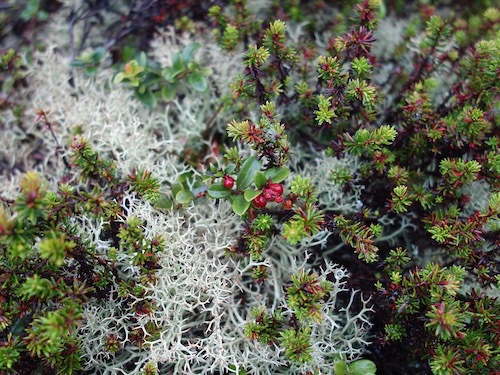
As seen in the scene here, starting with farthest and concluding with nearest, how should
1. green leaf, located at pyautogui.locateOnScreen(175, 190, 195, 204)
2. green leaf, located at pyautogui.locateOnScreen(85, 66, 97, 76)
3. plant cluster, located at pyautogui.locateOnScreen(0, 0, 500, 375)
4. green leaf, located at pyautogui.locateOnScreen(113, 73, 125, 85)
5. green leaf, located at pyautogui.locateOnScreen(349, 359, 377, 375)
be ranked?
green leaf, located at pyautogui.locateOnScreen(85, 66, 97, 76), green leaf, located at pyautogui.locateOnScreen(113, 73, 125, 85), green leaf, located at pyautogui.locateOnScreen(175, 190, 195, 204), green leaf, located at pyautogui.locateOnScreen(349, 359, 377, 375), plant cluster, located at pyautogui.locateOnScreen(0, 0, 500, 375)

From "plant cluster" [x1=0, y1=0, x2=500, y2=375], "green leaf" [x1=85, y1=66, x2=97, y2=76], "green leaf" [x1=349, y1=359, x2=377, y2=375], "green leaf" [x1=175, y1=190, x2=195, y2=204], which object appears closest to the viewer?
"plant cluster" [x1=0, y1=0, x2=500, y2=375]

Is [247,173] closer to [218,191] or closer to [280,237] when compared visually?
[218,191]

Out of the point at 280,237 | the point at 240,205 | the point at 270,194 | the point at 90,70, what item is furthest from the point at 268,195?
the point at 90,70

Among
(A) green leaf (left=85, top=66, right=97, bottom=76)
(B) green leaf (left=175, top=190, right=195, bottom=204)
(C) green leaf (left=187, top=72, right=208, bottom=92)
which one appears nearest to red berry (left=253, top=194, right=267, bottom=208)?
(B) green leaf (left=175, top=190, right=195, bottom=204)

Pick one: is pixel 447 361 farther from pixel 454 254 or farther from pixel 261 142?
pixel 261 142

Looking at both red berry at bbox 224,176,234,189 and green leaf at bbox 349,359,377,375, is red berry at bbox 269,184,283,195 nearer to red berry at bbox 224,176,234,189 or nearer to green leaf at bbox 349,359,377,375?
red berry at bbox 224,176,234,189

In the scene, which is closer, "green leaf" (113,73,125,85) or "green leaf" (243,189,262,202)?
"green leaf" (243,189,262,202)

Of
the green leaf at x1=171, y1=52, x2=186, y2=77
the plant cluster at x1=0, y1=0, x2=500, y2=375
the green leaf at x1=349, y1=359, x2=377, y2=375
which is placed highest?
the green leaf at x1=171, y1=52, x2=186, y2=77
